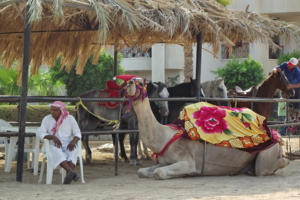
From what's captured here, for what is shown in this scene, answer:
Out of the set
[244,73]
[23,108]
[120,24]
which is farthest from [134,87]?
[244,73]

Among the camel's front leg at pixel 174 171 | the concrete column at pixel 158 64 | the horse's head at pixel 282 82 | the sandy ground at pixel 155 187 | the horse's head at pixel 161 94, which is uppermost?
the concrete column at pixel 158 64

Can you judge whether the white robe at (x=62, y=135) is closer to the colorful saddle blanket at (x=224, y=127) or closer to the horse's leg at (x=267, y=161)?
the colorful saddle blanket at (x=224, y=127)

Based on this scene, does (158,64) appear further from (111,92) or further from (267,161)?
(267,161)

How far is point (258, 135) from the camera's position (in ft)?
26.9

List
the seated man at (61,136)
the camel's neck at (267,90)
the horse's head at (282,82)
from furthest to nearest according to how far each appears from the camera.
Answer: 1. the camel's neck at (267,90)
2. the horse's head at (282,82)
3. the seated man at (61,136)

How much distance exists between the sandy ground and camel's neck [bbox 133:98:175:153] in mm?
547

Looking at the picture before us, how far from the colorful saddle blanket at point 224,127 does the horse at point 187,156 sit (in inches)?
5.3

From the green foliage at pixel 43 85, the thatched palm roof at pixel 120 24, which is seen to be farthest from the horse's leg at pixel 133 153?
the green foliage at pixel 43 85

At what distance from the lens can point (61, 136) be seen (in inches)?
309

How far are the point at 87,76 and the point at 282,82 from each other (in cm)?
1324

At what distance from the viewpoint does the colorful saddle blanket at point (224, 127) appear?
803 cm

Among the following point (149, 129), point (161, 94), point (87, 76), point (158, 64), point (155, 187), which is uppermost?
point (158, 64)

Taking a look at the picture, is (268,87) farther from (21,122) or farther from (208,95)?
(21,122)

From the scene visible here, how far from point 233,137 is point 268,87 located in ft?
12.5
